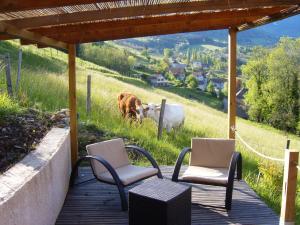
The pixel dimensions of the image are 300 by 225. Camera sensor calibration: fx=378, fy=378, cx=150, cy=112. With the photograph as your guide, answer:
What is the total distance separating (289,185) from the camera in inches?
126

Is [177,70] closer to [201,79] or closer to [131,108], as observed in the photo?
[201,79]

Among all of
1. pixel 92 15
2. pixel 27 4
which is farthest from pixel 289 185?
pixel 27 4

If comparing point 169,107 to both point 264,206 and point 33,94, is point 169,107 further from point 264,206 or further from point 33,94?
point 264,206

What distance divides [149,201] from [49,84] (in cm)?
881

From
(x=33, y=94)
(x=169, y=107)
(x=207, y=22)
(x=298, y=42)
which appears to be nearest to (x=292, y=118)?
(x=298, y=42)

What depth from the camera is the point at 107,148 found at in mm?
5094

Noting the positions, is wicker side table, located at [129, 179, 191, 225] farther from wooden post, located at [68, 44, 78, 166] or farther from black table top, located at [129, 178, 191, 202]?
wooden post, located at [68, 44, 78, 166]

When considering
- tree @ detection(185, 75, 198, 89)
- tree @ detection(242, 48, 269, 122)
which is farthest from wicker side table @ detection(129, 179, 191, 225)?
tree @ detection(185, 75, 198, 89)

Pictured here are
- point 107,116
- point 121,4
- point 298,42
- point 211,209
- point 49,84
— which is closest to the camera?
point 121,4

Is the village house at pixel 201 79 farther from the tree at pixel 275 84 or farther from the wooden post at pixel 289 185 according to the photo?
the wooden post at pixel 289 185

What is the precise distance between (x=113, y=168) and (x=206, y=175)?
3.84ft

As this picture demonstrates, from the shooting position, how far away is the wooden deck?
414cm

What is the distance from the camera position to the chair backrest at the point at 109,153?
481 cm

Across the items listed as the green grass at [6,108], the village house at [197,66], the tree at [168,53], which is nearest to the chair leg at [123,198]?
the green grass at [6,108]
